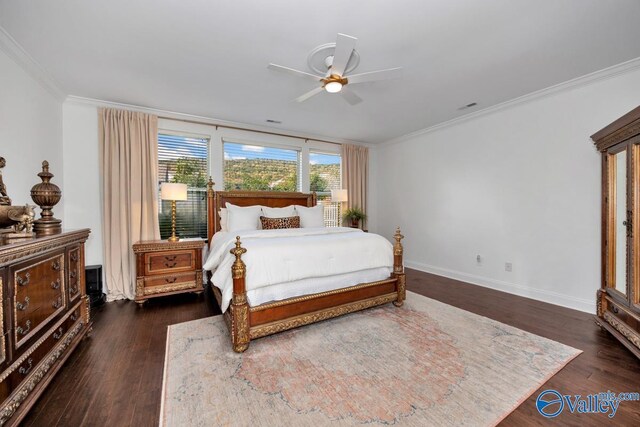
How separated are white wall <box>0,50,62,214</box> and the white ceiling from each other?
24 cm

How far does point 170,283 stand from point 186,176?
5.58ft

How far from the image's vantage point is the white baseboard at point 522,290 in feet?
10.2

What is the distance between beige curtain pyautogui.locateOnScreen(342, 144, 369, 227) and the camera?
571cm

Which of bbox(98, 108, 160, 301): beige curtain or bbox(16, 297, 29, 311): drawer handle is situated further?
bbox(98, 108, 160, 301): beige curtain

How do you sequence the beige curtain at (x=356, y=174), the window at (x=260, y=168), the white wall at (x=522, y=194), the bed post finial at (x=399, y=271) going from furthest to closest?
the beige curtain at (x=356, y=174), the window at (x=260, y=168), the bed post finial at (x=399, y=271), the white wall at (x=522, y=194)

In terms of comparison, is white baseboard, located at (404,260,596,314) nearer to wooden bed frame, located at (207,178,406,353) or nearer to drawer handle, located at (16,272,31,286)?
wooden bed frame, located at (207,178,406,353)

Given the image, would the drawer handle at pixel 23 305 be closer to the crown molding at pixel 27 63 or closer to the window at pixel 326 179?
the crown molding at pixel 27 63

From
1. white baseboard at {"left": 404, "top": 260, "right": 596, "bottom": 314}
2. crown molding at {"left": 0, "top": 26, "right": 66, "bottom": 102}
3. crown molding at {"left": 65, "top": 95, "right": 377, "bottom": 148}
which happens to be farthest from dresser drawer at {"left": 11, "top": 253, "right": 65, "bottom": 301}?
white baseboard at {"left": 404, "top": 260, "right": 596, "bottom": 314}

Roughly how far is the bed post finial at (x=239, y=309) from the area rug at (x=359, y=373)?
4.3 inches

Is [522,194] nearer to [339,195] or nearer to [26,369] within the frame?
[339,195]

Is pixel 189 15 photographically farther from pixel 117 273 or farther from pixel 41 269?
pixel 117 273

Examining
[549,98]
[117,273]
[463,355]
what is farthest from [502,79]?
[117,273]

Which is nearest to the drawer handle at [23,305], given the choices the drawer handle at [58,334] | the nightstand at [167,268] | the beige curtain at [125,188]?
the drawer handle at [58,334]

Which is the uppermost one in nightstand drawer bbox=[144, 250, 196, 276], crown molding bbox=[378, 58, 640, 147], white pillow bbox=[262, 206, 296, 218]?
crown molding bbox=[378, 58, 640, 147]
